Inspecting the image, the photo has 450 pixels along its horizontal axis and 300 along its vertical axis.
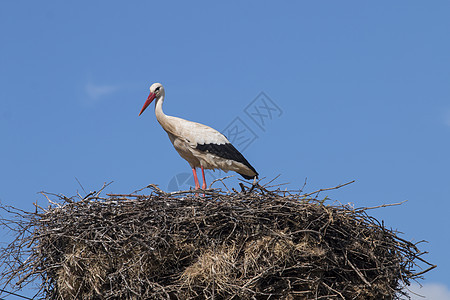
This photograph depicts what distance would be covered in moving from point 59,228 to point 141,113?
10.4ft

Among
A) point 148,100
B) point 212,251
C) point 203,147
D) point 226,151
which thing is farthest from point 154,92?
point 212,251

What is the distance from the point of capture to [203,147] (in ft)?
30.2

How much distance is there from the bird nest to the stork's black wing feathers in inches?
85.6

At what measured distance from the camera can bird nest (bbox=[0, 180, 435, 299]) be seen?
6504 mm

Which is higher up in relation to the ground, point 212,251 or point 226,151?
point 226,151

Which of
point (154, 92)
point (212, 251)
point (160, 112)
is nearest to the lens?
point (212, 251)

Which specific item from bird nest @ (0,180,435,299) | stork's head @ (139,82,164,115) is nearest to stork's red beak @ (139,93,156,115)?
stork's head @ (139,82,164,115)

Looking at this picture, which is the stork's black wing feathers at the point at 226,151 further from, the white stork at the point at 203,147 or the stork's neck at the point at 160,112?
the stork's neck at the point at 160,112

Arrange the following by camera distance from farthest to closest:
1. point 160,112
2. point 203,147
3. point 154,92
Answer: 1. point 154,92
2. point 160,112
3. point 203,147

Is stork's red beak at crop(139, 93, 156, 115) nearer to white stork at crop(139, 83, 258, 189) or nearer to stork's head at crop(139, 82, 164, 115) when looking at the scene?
stork's head at crop(139, 82, 164, 115)

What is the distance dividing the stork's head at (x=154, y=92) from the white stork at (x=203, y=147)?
233mm

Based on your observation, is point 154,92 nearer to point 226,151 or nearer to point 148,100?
point 148,100

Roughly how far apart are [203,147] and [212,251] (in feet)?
9.23

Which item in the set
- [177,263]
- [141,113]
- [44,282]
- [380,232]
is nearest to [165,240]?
[177,263]
